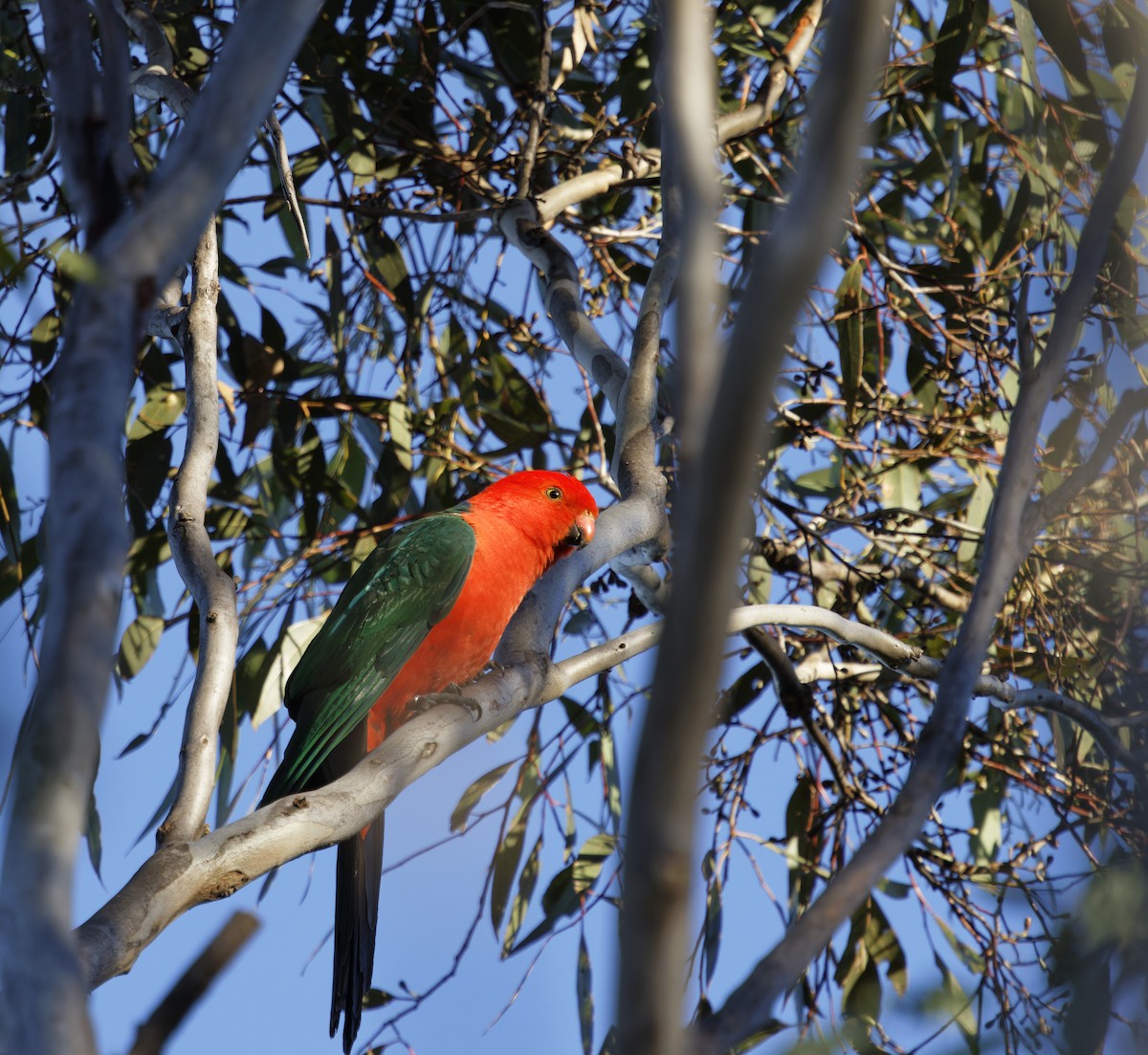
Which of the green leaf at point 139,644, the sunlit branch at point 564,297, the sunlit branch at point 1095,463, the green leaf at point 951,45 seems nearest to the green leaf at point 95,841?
the green leaf at point 139,644

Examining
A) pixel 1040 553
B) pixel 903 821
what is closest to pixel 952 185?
pixel 1040 553

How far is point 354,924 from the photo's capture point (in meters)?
2.14

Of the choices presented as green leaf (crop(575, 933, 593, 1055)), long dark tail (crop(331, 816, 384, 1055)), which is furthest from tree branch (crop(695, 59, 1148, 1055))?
green leaf (crop(575, 933, 593, 1055))

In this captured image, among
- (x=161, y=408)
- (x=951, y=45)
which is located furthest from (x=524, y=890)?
(x=951, y=45)

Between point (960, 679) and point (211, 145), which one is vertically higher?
point (211, 145)

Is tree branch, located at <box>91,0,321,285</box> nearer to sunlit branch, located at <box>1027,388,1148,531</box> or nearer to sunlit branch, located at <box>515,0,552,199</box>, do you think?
sunlit branch, located at <box>1027,388,1148,531</box>

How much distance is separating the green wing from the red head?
0.42ft

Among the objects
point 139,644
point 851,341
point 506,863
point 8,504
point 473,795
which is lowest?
point 506,863

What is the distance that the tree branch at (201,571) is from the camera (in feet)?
4.58

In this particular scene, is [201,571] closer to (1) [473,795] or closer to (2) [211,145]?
(2) [211,145]

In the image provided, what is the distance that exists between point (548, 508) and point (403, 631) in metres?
0.45

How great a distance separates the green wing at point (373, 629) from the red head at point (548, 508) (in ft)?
0.42

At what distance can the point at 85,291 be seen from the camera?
0.72 meters

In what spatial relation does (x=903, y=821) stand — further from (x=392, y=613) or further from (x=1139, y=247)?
(x=1139, y=247)
